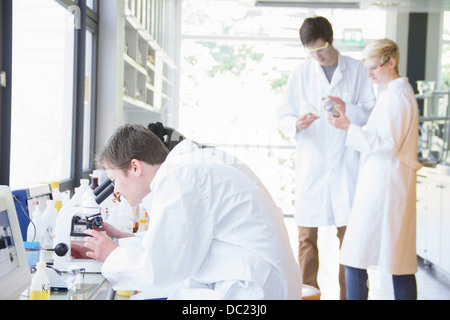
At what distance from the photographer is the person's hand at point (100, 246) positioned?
4.28 ft

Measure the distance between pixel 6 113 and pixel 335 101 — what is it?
1458 millimetres

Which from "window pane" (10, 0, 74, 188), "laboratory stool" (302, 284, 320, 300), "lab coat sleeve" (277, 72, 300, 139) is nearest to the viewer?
"laboratory stool" (302, 284, 320, 300)

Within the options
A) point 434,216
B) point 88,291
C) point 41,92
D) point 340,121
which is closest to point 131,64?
point 41,92

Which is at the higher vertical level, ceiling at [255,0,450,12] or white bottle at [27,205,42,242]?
ceiling at [255,0,450,12]

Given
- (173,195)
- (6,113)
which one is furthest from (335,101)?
(173,195)

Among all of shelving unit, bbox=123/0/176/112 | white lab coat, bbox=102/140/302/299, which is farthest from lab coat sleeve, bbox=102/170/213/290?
shelving unit, bbox=123/0/176/112

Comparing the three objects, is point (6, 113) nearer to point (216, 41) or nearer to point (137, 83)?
point (137, 83)

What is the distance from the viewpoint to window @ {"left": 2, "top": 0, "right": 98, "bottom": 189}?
7.82 feet

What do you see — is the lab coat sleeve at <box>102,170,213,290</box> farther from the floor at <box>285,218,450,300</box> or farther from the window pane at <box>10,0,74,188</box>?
the floor at <box>285,218,450,300</box>

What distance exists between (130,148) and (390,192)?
1359 millimetres

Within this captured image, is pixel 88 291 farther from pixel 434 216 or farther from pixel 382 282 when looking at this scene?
pixel 434 216

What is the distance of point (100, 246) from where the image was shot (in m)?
1.31

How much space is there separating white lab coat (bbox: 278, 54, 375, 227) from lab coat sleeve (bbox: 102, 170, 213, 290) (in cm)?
162

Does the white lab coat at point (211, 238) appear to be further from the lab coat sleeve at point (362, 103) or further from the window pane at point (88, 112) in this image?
the window pane at point (88, 112)
